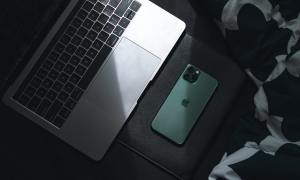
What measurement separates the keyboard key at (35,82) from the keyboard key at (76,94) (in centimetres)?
6

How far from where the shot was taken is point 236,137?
83cm

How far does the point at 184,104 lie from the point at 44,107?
9.6 inches

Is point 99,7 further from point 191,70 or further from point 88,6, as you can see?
point 191,70

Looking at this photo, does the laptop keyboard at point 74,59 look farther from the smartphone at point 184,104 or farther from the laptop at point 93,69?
the smartphone at point 184,104

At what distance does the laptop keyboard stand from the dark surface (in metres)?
0.05

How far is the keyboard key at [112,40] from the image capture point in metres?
0.85

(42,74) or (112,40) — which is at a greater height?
(112,40)

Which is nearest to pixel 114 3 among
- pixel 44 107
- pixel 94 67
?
pixel 94 67

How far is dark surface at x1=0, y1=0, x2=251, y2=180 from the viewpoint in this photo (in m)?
0.84

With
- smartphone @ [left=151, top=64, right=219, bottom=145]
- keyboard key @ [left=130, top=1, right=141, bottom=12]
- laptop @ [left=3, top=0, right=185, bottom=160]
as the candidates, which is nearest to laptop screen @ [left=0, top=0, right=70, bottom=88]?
laptop @ [left=3, top=0, right=185, bottom=160]

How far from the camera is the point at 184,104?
2.74 feet

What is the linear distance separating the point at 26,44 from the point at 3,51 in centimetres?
5

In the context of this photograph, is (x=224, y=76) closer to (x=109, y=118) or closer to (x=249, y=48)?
(x=249, y=48)

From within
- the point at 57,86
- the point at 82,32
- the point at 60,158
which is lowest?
the point at 60,158
